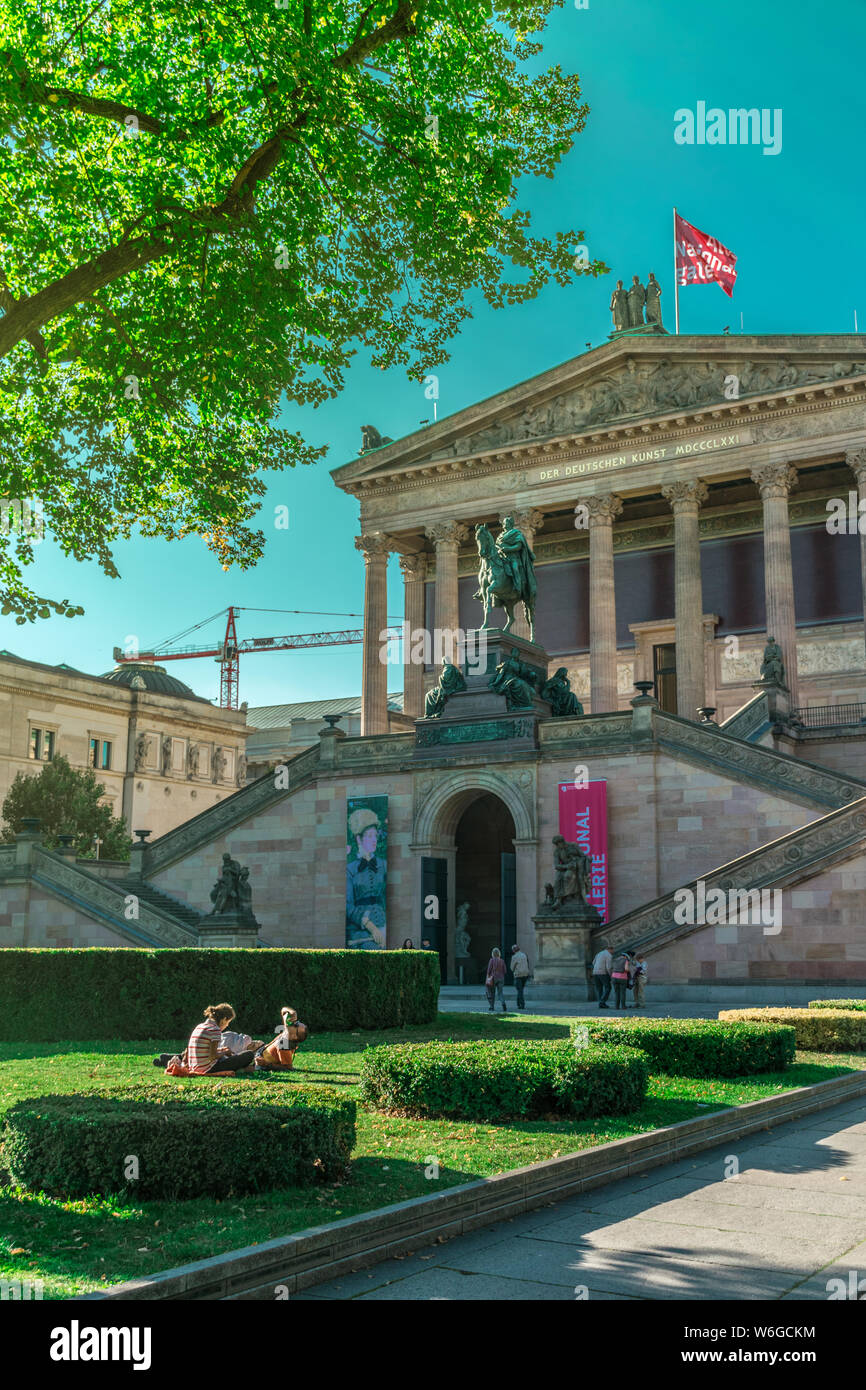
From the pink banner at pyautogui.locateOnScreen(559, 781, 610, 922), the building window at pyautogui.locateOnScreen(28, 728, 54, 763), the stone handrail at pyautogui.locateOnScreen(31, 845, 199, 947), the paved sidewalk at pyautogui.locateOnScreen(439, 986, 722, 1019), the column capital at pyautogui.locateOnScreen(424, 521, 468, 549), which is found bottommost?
the paved sidewalk at pyautogui.locateOnScreen(439, 986, 722, 1019)

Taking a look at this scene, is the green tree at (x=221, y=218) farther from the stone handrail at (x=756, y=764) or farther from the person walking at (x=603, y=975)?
the stone handrail at (x=756, y=764)

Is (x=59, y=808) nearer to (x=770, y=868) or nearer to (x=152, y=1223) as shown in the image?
(x=770, y=868)

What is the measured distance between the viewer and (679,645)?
48.6m

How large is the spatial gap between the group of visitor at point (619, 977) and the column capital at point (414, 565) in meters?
34.8

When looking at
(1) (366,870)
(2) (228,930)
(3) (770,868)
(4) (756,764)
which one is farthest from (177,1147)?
(1) (366,870)

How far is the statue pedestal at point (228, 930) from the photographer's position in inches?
1268

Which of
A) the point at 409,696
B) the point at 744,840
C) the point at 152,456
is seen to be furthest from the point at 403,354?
the point at 409,696

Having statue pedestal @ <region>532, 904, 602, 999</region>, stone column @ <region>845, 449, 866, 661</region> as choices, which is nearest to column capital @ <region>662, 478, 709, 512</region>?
stone column @ <region>845, 449, 866, 661</region>

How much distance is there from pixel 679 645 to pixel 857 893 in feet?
75.7

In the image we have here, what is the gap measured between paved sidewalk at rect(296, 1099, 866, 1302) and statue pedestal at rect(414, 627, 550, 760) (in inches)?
1037

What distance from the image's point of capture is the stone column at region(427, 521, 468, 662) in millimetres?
53469

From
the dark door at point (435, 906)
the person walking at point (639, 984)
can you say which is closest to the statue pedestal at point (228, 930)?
the dark door at point (435, 906)

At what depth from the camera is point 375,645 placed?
179ft

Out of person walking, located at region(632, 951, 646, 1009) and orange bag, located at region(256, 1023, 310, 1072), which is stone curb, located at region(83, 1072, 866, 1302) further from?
person walking, located at region(632, 951, 646, 1009)
